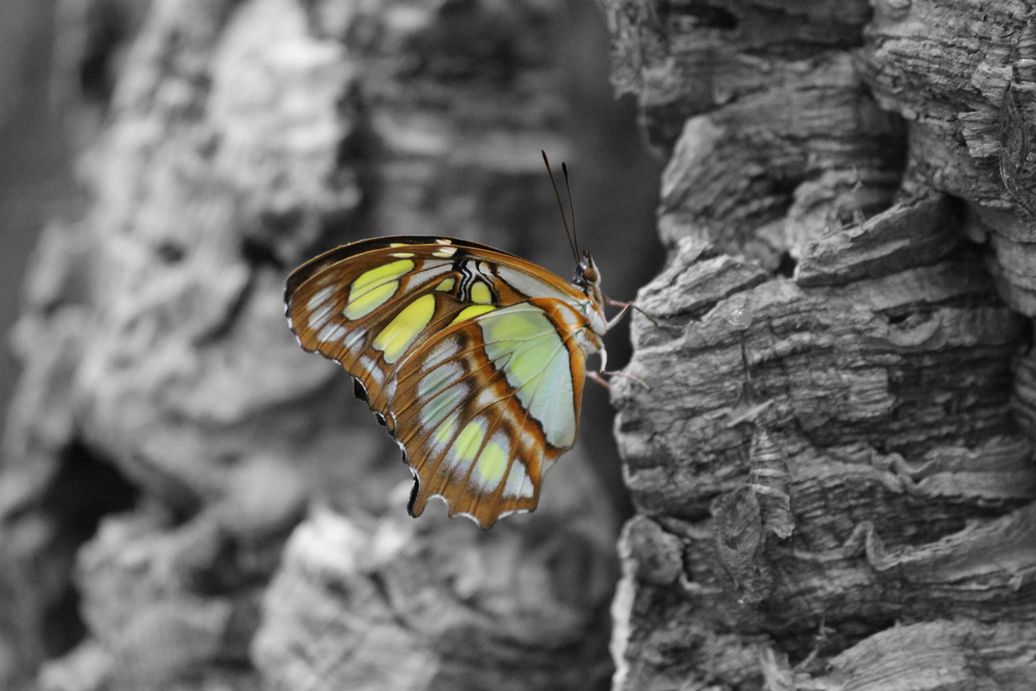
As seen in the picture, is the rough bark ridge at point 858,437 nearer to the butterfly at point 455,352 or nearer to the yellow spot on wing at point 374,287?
the butterfly at point 455,352

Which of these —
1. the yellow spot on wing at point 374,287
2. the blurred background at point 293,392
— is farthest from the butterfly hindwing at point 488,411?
the blurred background at point 293,392

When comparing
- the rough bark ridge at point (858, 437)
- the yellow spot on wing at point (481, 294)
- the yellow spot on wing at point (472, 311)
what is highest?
the yellow spot on wing at point (481, 294)

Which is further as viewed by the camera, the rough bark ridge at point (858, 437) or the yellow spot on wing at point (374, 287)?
the yellow spot on wing at point (374, 287)

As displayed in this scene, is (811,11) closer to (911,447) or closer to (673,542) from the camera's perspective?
(911,447)

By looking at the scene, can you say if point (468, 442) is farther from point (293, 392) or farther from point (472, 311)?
point (293, 392)

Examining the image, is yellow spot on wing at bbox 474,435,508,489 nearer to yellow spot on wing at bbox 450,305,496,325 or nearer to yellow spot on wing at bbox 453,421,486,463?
yellow spot on wing at bbox 453,421,486,463

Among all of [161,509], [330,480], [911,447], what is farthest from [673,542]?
[161,509]

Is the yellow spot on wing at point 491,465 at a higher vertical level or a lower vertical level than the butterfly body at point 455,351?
lower

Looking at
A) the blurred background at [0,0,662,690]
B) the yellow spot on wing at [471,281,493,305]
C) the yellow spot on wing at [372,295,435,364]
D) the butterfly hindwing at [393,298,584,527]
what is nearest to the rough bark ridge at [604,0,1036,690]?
the butterfly hindwing at [393,298,584,527]
